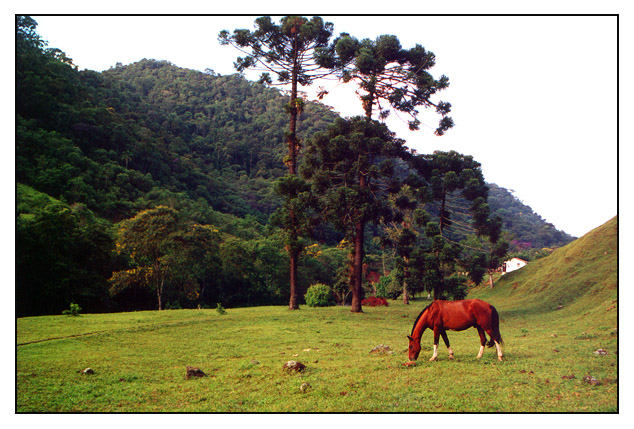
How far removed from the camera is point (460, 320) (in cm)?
1019

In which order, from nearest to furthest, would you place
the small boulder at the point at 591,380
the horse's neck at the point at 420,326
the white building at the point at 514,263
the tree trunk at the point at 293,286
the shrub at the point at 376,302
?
the small boulder at the point at 591,380
the horse's neck at the point at 420,326
the tree trunk at the point at 293,286
the shrub at the point at 376,302
the white building at the point at 514,263

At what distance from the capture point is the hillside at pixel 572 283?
52.6 feet

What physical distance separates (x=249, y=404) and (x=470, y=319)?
4.90m

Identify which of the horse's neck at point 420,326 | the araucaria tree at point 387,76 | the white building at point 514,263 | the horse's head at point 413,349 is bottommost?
the horse's head at point 413,349

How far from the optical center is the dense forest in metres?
19.7

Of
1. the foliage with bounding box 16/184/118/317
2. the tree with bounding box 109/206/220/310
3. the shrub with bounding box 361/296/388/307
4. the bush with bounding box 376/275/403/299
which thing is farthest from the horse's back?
the bush with bounding box 376/275/403/299

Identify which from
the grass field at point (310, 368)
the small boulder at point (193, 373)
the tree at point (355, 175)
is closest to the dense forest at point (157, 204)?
the tree at point (355, 175)

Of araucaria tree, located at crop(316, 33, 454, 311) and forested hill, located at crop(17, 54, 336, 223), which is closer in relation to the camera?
araucaria tree, located at crop(316, 33, 454, 311)

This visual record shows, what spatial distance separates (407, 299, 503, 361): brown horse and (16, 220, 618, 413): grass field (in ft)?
1.34

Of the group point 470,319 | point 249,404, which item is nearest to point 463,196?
point 470,319

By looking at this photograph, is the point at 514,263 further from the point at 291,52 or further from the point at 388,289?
the point at 291,52

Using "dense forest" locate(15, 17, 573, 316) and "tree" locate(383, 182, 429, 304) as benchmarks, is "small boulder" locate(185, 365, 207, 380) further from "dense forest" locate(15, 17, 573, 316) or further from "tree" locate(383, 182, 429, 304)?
"tree" locate(383, 182, 429, 304)

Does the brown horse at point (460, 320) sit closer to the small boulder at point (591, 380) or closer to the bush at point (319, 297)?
the small boulder at point (591, 380)

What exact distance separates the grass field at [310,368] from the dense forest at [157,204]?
5.05m
